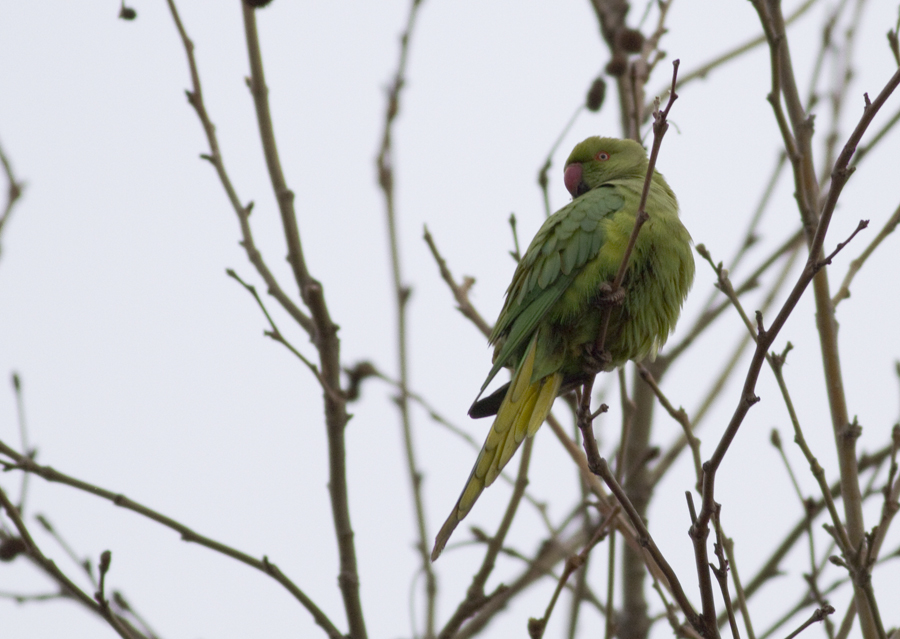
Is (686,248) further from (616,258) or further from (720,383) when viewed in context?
(720,383)

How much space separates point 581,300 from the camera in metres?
3.12

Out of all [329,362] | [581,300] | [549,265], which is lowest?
[329,362]

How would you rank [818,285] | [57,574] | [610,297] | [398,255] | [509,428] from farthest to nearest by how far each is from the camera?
[398,255] < [509,428] < [818,285] < [610,297] < [57,574]

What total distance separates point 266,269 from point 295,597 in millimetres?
1017

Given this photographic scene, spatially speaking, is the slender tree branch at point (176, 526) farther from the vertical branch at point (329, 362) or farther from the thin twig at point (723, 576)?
the thin twig at point (723, 576)

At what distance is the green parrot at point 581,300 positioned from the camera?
3072 millimetres

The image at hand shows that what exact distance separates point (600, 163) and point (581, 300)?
110cm

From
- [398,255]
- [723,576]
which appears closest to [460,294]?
[398,255]

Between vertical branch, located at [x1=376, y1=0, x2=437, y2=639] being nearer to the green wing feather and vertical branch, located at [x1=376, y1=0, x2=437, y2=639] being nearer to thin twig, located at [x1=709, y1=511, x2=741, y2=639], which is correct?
the green wing feather

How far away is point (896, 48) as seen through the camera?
2.61 m

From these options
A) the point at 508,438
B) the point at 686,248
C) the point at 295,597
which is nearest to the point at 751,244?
the point at 686,248

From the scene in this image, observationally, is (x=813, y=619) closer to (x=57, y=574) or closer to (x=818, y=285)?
(x=818, y=285)

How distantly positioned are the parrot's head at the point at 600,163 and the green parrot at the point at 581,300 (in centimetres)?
59

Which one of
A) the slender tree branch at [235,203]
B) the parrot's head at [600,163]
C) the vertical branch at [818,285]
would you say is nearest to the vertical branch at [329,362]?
the slender tree branch at [235,203]
